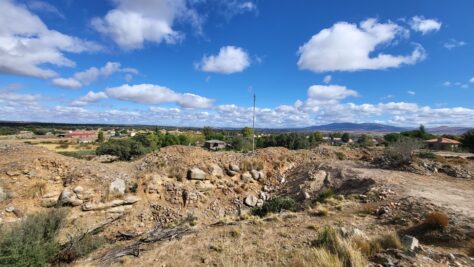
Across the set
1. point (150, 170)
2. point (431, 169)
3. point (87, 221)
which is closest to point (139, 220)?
point (87, 221)

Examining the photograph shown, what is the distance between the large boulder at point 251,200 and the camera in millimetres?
13577

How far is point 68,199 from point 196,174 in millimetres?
5875

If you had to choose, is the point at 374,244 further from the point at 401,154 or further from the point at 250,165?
the point at 401,154

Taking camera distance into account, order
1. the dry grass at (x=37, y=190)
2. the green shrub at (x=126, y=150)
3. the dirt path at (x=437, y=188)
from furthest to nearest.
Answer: the green shrub at (x=126, y=150), the dry grass at (x=37, y=190), the dirt path at (x=437, y=188)

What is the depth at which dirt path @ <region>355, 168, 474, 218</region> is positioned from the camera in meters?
8.41

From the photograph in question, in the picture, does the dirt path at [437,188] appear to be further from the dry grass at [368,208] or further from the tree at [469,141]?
the tree at [469,141]

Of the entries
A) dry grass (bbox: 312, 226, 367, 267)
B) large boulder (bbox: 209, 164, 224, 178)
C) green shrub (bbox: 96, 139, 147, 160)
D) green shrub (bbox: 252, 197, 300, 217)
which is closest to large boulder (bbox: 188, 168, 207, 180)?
large boulder (bbox: 209, 164, 224, 178)

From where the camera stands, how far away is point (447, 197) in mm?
9258

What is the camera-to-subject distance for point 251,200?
45.3ft

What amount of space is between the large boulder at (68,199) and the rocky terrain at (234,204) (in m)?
0.04

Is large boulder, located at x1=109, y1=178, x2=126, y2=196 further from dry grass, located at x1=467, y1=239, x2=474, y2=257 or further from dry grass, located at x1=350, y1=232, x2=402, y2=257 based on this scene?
dry grass, located at x1=467, y1=239, x2=474, y2=257

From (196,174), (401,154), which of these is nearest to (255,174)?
(196,174)

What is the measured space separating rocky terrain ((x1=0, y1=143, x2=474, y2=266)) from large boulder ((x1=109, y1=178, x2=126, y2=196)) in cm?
4

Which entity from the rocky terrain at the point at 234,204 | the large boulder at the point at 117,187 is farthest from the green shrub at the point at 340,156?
the large boulder at the point at 117,187
